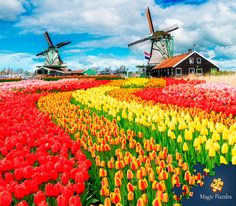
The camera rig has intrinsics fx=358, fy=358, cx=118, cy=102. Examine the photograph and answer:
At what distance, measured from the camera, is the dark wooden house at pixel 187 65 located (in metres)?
49.9

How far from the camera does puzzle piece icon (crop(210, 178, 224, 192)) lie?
297 cm

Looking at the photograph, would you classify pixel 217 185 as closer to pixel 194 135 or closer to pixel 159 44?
pixel 194 135

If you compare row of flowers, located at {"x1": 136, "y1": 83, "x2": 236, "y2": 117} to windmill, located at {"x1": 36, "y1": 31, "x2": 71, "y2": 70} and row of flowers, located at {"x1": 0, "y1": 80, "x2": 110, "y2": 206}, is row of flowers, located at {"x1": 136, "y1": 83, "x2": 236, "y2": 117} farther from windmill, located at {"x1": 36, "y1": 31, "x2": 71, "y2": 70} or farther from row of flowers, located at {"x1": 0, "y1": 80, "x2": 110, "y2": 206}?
windmill, located at {"x1": 36, "y1": 31, "x2": 71, "y2": 70}

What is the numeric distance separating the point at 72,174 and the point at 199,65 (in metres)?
50.3

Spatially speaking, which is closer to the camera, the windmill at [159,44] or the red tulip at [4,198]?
the red tulip at [4,198]

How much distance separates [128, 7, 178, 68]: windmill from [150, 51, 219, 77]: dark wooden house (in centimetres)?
402

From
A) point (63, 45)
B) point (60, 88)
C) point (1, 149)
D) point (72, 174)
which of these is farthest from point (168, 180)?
point (63, 45)

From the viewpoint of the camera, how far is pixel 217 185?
2.99 meters

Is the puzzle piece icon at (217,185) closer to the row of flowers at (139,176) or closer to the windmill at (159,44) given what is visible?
the row of flowers at (139,176)

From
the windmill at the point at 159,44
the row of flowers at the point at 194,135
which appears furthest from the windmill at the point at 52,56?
the row of flowers at the point at 194,135

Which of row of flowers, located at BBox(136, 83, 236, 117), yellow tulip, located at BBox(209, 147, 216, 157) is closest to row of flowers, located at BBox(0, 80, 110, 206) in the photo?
yellow tulip, located at BBox(209, 147, 216, 157)

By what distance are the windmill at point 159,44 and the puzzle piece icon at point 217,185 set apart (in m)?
52.9

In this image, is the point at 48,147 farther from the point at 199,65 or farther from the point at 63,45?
the point at 63,45

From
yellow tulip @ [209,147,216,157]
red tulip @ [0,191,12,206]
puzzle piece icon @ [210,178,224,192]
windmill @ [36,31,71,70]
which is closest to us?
red tulip @ [0,191,12,206]
